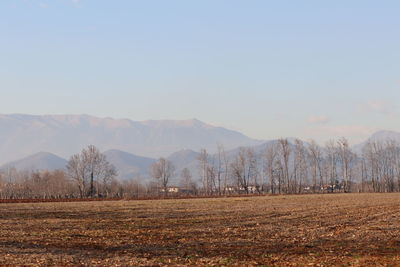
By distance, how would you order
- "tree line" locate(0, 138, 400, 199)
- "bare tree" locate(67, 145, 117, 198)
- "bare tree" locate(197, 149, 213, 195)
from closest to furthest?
1. "bare tree" locate(67, 145, 117, 198)
2. "tree line" locate(0, 138, 400, 199)
3. "bare tree" locate(197, 149, 213, 195)

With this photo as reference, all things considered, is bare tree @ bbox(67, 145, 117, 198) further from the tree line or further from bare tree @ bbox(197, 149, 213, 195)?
bare tree @ bbox(197, 149, 213, 195)

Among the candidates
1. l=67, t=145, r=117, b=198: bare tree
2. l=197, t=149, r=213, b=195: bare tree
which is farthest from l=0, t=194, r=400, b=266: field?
l=197, t=149, r=213, b=195: bare tree

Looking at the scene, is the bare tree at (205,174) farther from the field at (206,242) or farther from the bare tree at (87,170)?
the field at (206,242)

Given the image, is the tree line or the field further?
the tree line

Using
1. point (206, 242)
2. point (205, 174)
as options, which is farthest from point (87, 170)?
point (206, 242)

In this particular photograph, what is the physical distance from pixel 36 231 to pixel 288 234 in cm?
1500

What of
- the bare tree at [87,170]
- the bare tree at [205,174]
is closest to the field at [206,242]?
the bare tree at [87,170]

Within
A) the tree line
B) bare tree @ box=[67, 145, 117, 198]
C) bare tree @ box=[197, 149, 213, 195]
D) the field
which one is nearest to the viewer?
the field

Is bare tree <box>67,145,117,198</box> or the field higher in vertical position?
bare tree <box>67,145,117,198</box>

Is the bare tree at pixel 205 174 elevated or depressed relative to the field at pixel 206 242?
elevated

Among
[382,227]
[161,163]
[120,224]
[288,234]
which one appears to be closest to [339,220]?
[382,227]

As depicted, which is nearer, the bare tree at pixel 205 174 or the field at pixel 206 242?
the field at pixel 206 242

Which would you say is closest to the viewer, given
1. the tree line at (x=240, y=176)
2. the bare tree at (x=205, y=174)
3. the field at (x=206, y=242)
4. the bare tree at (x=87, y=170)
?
the field at (x=206, y=242)

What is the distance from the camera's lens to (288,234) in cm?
3036
